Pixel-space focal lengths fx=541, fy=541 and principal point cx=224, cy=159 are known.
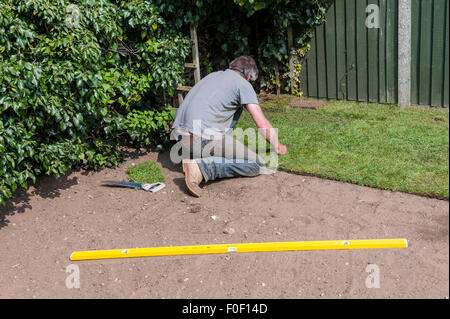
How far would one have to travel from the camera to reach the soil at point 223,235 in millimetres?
3973

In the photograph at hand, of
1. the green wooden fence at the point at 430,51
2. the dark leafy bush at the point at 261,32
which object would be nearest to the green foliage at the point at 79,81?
the dark leafy bush at the point at 261,32

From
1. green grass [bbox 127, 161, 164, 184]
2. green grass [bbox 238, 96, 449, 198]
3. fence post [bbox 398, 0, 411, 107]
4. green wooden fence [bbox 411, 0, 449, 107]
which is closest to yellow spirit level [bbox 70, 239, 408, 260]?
green grass [bbox 238, 96, 449, 198]

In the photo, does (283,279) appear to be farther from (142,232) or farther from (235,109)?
(235,109)

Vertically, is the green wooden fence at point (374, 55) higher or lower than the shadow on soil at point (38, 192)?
higher

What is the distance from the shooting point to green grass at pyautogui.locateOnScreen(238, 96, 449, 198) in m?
5.02

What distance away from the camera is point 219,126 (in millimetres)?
5953

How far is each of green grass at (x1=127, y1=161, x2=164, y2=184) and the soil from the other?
0.53ft

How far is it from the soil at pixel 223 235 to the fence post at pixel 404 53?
248 cm

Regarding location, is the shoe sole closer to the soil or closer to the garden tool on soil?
the soil

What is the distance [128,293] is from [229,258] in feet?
2.76

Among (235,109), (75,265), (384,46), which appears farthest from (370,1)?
(75,265)

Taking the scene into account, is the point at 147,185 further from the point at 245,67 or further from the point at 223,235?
the point at 245,67

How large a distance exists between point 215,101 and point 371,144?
1.79m

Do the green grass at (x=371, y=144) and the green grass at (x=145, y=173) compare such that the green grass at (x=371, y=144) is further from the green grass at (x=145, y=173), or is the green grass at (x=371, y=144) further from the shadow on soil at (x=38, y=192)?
the shadow on soil at (x=38, y=192)
